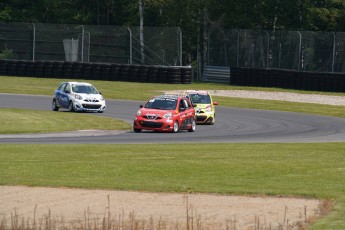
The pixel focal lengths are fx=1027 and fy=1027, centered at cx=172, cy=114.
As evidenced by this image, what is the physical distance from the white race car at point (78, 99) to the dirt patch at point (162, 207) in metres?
25.5

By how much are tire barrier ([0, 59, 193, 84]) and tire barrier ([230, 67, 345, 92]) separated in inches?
130

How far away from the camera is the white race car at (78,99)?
44938 millimetres

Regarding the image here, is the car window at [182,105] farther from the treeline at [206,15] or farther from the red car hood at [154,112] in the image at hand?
the treeline at [206,15]

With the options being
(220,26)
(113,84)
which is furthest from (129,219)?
(220,26)

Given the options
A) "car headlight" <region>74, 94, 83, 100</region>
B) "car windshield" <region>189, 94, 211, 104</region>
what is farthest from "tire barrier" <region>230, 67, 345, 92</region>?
"car headlight" <region>74, 94, 83, 100</region>

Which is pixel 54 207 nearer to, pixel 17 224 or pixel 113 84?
pixel 17 224

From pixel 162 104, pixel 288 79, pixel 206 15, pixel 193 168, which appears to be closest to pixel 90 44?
pixel 288 79

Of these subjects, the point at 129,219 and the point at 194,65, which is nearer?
the point at 129,219

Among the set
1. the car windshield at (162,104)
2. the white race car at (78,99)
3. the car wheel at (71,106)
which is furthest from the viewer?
the car wheel at (71,106)

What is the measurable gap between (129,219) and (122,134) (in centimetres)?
1866

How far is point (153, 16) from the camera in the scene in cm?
8512

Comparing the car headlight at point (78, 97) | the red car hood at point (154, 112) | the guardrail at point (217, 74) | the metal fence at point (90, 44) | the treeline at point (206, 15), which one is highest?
the treeline at point (206, 15)

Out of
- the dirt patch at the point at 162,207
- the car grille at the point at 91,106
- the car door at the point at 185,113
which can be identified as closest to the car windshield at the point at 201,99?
the car door at the point at 185,113

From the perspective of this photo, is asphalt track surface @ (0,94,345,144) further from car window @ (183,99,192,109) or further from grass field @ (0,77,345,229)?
grass field @ (0,77,345,229)
